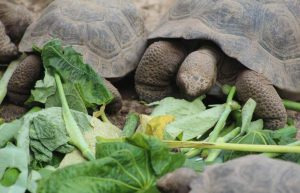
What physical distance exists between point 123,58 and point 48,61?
0.67 m

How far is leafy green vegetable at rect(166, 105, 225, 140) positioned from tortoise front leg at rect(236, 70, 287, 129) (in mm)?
237

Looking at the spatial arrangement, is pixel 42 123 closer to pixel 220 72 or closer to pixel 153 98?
pixel 153 98

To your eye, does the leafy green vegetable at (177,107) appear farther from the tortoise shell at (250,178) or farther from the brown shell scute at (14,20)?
the tortoise shell at (250,178)

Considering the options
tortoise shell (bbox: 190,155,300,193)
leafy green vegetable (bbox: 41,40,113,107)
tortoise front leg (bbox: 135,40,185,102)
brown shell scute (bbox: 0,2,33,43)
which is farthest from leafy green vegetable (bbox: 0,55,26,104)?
tortoise shell (bbox: 190,155,300,193)

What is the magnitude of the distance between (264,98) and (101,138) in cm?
124

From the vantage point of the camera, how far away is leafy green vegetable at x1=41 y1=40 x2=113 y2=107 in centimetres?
407

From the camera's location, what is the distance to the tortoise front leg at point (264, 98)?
14.1 feet

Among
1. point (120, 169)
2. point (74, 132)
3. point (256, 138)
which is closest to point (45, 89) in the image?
point (74, 132)

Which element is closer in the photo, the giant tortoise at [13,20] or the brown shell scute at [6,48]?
the brown shell scute at [6,48]

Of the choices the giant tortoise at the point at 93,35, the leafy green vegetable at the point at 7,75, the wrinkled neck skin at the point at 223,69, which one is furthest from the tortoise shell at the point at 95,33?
the wrinkled neck skin at the point at 223,69

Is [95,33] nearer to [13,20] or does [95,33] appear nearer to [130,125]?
[13,20]

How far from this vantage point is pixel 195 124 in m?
4.05

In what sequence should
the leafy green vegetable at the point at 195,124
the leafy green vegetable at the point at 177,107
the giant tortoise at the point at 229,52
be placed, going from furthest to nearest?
the giant tortoise at the point at 229,52
the leafy green vegetable at the point at 177,107
the leafy green vegetable at the point at 195,124

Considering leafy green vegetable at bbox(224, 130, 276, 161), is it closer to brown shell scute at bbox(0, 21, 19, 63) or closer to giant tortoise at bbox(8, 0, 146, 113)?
giant tortoise at bbox(8, 0, 146, 113)
